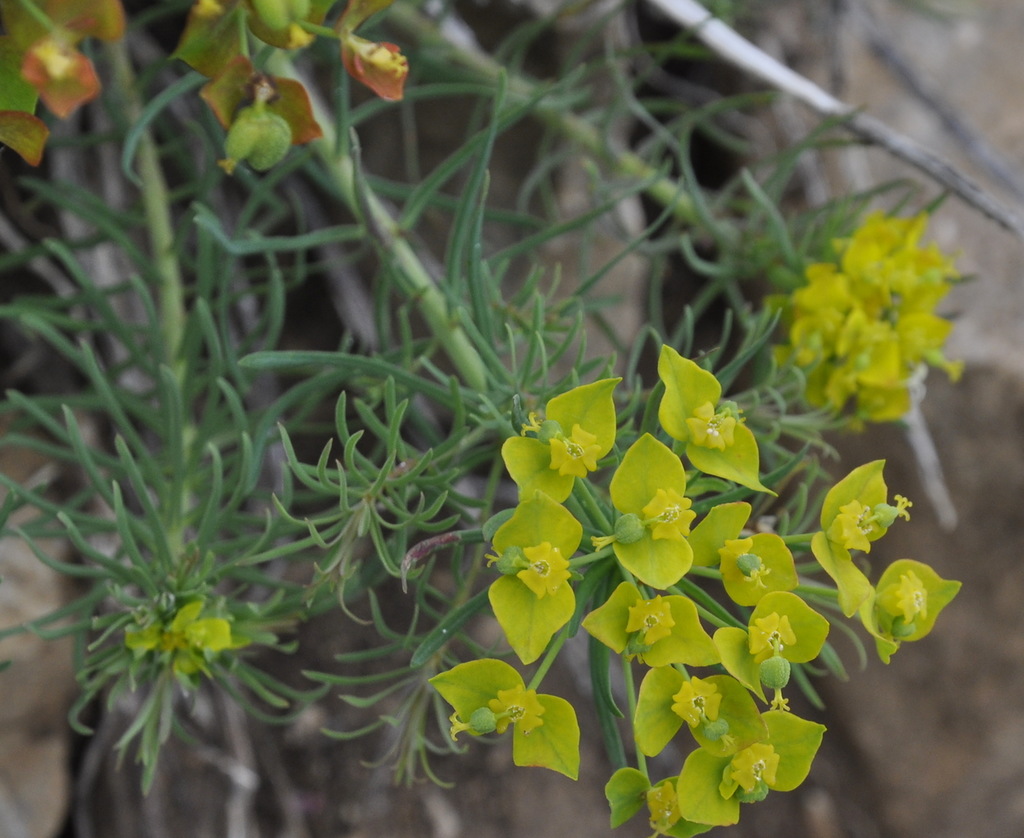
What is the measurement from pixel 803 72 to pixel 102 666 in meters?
2.50

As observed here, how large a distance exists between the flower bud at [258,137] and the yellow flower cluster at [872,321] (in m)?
0.90

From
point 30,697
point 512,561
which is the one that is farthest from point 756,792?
point 30,697

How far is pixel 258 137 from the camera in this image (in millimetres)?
1028

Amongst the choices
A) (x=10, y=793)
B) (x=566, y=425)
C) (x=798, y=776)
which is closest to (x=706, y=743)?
(x=798, y=776)

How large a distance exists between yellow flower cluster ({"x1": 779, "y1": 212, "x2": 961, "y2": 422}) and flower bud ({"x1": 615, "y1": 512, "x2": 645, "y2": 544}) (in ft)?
2.04

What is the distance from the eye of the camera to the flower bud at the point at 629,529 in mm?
961

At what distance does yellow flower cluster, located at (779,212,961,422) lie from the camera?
149 cm

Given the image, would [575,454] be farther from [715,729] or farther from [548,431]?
[715,729]

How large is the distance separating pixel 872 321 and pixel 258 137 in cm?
106

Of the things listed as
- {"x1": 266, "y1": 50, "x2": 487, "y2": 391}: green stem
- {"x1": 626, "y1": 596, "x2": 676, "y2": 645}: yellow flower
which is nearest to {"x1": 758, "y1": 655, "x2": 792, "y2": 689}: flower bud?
{"x1": 626, "y1": 596, "x2": 676, "y2": 645}: yellow flower

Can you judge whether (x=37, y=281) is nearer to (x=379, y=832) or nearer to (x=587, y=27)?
(x=587, y=27)

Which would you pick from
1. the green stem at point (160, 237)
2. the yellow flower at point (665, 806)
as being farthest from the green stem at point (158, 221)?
the yellow flower at point (665, 806)

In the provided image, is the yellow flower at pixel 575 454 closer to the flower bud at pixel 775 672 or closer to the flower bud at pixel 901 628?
the flower bud at pixel 775 672

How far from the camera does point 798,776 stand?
40.0 inches
